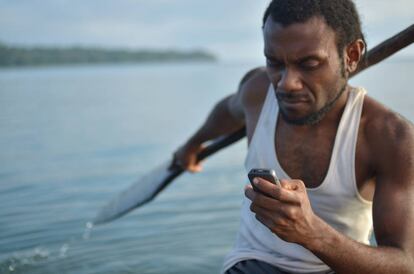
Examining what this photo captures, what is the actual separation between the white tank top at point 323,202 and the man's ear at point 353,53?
0.42ft

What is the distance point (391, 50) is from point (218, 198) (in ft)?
14.2

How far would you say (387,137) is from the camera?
2850 mm

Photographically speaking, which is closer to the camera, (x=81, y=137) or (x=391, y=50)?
(x=391, y=50)

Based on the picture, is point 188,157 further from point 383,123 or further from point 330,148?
point 383,123

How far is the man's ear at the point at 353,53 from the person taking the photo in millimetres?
3053

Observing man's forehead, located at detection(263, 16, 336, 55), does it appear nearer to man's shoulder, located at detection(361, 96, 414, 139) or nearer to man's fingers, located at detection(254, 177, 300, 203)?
man's shoulder, located at detection(361, 96, 414, 139)

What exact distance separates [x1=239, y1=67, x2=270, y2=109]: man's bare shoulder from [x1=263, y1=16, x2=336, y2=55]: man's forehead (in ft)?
2.23

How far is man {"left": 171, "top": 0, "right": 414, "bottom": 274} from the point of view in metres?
2.70

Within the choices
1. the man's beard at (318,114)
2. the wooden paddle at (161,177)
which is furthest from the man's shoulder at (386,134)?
the wooden paddle at (161,177)

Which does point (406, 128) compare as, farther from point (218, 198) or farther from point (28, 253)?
point (218, 198)

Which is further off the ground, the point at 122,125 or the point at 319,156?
the point at 319,156

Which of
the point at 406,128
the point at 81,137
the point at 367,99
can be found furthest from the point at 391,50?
the point at 81,137

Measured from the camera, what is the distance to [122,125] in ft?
55.8

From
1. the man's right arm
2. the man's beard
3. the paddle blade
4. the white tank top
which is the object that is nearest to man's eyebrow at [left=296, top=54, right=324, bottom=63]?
the man's beard
